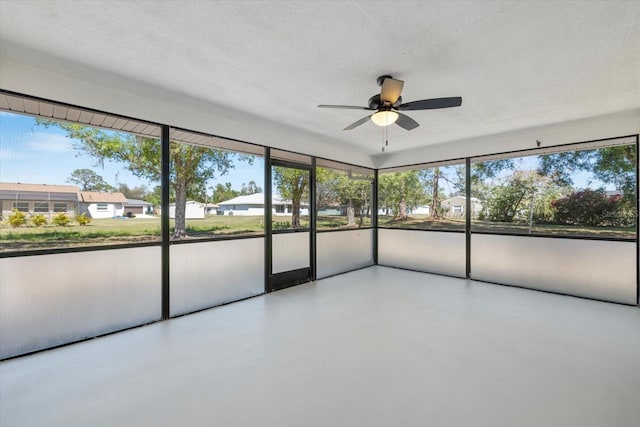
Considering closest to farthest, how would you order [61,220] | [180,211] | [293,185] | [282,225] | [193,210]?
[61,220] < [180,211] < [193,210] < [282,225] < [293,185]

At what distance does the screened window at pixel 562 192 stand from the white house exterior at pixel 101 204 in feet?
18.7

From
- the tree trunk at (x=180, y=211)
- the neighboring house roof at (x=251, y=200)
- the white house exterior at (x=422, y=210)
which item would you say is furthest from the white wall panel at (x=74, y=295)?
the white house exterior at (x=422, y=210)

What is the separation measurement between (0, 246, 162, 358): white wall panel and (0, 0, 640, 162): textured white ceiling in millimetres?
1883

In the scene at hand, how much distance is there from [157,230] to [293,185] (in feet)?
7.48

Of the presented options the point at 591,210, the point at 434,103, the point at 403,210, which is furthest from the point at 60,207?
the point at 591,210

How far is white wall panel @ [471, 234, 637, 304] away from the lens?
391 cm

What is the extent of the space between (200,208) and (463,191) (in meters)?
4.97

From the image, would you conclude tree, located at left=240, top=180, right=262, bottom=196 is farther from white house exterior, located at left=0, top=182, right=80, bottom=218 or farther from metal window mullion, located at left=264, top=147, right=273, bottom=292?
white house exterior, located at left=0, top=182, right=80, bottom=218

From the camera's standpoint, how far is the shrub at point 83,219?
9.03 ft

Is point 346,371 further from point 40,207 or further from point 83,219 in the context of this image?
point 40,207

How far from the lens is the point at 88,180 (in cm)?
283

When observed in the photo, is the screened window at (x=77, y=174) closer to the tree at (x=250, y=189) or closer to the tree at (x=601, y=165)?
the tree at (x=250, y=189)

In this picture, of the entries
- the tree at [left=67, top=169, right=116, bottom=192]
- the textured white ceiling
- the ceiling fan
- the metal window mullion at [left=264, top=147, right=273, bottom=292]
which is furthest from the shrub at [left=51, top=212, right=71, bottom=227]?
the ceiling fan

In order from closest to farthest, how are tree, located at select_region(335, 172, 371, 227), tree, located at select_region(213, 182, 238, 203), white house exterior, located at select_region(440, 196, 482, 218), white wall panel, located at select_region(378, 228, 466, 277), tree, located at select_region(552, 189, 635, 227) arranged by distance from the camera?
tree, located at select_region(213, 182, 238, 203), tree, located at select_region(552, 189, 635, 227), white house exterior, located at select_region(440, 196, 482, 218), white wall panel, located at select_region(378, 228, 466, 277), tree, located at select_region(335, 172, 371, 227)
